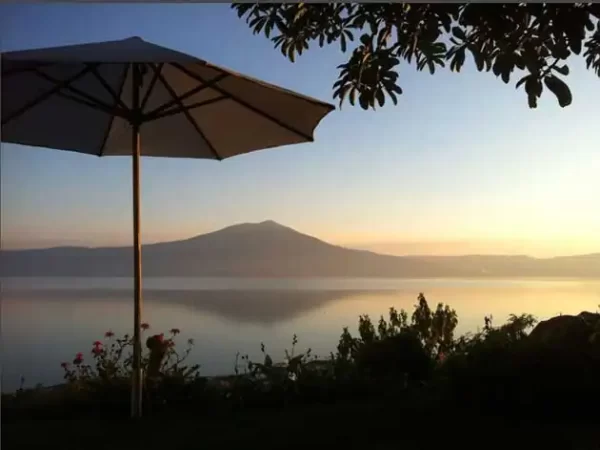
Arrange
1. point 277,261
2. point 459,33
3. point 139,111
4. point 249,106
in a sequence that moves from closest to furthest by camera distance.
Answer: point 459,33 → point 139,111 → point 249,106 → point 277,261

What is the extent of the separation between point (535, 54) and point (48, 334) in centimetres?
278

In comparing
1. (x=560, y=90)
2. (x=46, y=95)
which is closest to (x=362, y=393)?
(x=560, y=90)

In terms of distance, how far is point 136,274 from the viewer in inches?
129

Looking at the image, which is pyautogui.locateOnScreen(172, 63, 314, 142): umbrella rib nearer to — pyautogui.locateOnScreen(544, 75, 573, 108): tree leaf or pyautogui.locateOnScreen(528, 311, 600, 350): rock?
pyautogui.locateOnScreen(544, 75, 573, 108): tree leaf

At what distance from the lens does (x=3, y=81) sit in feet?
9.93

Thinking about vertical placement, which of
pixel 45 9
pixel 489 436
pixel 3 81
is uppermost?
pixel 45 9

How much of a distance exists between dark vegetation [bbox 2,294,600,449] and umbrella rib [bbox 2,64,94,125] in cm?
127

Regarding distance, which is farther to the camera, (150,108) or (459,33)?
(150,108)

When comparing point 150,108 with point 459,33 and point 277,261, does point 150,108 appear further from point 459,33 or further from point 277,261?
point 459,33

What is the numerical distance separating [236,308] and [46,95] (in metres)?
1.49

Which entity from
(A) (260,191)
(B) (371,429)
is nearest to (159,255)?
(A) (260,191)

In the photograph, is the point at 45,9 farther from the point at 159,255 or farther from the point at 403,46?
the point at 403,46

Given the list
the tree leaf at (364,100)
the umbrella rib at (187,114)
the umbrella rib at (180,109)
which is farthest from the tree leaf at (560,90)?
the umbrella rib at (187,114)

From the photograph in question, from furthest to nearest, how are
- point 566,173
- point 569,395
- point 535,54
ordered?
point 566,173, point 569,395, point 535,54
